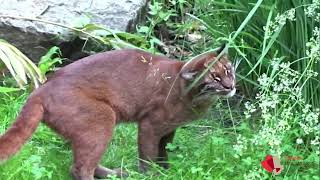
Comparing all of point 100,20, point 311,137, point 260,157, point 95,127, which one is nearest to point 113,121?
point 95,127

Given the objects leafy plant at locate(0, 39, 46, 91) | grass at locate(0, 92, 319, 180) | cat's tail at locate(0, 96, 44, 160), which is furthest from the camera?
leafy plant at locate(0, 39, 46, 91)

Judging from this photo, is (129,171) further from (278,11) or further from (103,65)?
(278,11)

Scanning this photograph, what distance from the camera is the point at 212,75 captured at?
4586 mm

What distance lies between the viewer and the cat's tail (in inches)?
163

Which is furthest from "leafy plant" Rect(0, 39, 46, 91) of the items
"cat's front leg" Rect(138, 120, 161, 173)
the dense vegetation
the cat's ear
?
the cat's ear

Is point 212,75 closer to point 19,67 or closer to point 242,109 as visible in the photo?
point 242,109

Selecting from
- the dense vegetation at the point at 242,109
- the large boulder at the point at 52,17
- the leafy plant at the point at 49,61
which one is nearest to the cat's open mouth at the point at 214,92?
the dense vegetation at the point at 242,109

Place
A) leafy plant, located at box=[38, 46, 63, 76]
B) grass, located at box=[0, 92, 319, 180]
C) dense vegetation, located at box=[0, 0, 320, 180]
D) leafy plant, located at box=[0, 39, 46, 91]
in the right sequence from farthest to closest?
1. leafy plant, located at box=[38, 46, 63, 76]
2. leafy plant, located at box=[0, 39, 46, 91]
3. grass, located at box=[0, 92, 319, 180]
4. dense vegetation, located at box=[0, 0, 320, 180]

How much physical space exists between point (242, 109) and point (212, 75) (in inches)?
38.7

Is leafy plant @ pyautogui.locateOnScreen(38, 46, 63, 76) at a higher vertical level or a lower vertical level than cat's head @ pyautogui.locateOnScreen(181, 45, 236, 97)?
lower

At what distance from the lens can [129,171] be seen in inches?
181

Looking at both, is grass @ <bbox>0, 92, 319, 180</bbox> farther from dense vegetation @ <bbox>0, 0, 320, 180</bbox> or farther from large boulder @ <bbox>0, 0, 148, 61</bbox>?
large boulder @ <bbox>0, 0, 148, 61</bbox>

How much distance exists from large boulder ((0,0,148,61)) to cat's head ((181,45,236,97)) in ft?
4.58

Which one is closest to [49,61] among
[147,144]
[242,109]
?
[147,144]
